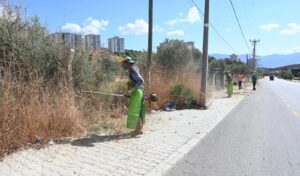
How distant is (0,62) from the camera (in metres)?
8.53

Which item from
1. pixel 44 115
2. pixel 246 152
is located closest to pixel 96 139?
pixel 44 115

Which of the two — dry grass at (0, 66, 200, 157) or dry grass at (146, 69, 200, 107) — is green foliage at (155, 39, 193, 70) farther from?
dry grass at (0, 66, 200, 157)

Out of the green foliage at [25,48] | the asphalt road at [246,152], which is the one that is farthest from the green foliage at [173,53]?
the green foliage at [25,48]

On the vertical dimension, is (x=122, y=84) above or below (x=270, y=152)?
above

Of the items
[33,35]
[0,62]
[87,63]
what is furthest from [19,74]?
[87,63]

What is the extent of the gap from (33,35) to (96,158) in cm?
425

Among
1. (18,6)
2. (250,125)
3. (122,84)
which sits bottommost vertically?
(250,125)

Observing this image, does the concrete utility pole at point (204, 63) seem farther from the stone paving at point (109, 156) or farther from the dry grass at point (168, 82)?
the stone paving at point (109, 156)

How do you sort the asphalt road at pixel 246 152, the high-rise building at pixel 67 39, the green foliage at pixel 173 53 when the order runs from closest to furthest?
the asphalt road at pixel 246 152, the high-rise building at pixel 67 39, the green foliage at pixel 173 53

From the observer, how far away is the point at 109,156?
7.09 meters

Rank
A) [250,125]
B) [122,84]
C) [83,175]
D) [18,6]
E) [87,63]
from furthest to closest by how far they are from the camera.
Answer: [122,84] → [250,125] → [87,63] → [18,6] → [83,175]

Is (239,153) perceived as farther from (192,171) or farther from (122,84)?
(122,84)

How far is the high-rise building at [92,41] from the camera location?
12125 mm

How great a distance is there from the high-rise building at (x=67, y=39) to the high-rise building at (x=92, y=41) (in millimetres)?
326
